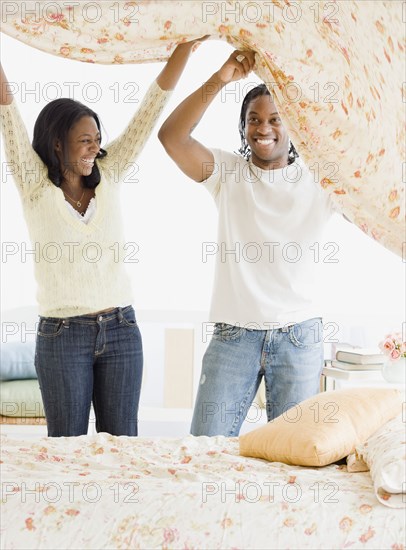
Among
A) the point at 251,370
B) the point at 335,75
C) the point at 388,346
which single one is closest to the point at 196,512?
the point at 251,370

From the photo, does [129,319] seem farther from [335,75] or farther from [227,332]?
[335,75]

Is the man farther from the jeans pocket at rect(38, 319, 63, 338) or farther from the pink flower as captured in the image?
the pink flower

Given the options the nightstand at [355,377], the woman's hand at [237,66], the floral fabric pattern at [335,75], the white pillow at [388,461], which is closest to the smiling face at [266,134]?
the woman's hand at [237,66]

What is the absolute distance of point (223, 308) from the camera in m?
2.34

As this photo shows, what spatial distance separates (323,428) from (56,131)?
1.18m

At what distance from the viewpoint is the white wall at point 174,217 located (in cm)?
419

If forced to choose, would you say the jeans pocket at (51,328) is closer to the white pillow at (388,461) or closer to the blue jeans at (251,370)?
the blue jeans at (251,370)

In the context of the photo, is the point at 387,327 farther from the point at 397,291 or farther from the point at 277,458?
the point at 277,458

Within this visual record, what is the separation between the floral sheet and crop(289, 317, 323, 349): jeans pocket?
462mm

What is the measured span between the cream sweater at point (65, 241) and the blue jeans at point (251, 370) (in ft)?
1.13

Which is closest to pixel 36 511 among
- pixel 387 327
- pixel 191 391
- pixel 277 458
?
pixel 277 458

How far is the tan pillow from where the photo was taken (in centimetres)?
202

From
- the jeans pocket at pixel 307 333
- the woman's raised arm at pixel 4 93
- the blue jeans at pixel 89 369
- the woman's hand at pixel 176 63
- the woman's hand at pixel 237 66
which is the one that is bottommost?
the blue jeans at pixel 89 369

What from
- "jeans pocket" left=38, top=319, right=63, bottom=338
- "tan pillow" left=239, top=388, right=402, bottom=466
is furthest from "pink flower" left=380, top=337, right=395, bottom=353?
"jeans pocket" left=38, top=319, right=63, bottom=338
